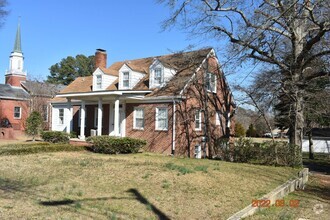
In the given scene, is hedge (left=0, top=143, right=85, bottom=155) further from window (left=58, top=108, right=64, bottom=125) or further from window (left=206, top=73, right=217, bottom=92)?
window (left=58, top=108, right=64, bottom=125)

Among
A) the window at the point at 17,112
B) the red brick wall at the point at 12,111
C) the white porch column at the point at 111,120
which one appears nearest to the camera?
the white porch column at the point at 111,120

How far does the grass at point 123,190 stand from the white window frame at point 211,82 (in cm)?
1054

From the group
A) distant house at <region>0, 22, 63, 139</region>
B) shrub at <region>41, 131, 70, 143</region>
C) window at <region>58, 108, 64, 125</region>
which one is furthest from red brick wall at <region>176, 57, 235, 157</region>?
distant house at <region>0, 22, 63, 139</region>

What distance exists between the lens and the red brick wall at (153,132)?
2045 cm

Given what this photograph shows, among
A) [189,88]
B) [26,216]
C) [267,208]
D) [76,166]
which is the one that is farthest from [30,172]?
[189,88]

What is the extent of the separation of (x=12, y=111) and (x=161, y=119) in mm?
26242

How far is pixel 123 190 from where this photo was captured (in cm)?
895

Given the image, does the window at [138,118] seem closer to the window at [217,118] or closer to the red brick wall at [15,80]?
the window at [217,118]

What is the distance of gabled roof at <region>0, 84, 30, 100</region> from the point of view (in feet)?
129

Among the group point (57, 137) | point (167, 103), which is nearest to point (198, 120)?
point (167, 103)

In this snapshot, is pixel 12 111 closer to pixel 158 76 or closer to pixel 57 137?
pixel 57 137

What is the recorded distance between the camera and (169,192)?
8.84 m

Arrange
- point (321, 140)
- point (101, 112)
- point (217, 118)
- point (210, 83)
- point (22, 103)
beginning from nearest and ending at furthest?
point (101, 112) → point (210, 83) → point (217, 118) → point (321, 140) → point (22, 103)

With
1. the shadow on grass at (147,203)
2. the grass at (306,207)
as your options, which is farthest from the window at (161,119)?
the shadow on grass at (147,203)
